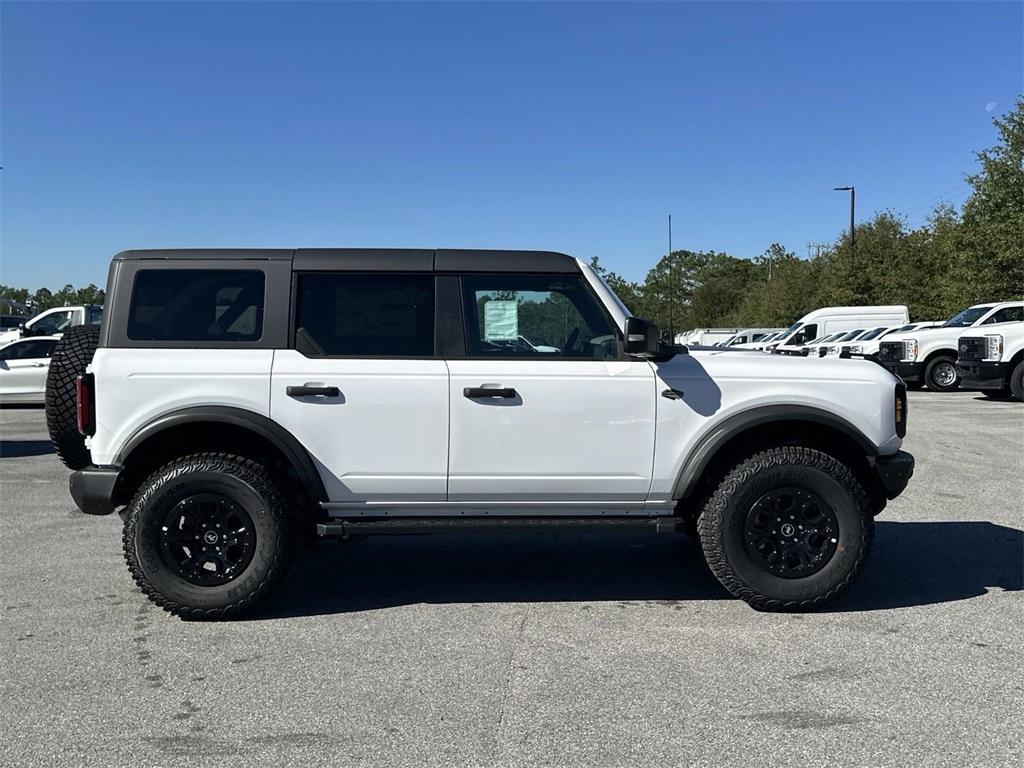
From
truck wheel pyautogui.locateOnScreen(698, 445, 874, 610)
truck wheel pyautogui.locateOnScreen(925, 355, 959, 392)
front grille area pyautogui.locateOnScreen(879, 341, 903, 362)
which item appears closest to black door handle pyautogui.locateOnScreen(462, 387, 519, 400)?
truck wheel pyautogui.locateOnScreen(698, 445, 874, 610)

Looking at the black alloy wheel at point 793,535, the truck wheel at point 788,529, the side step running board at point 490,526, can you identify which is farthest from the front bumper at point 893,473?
the side step running board at point 490,526

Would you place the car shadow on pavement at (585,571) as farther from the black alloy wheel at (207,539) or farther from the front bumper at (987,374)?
the front bumper at (987,374)

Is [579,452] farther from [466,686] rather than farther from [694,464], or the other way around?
[466,686]

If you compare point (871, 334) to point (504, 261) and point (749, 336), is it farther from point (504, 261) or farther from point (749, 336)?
point (504, 261)

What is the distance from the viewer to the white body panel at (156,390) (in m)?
4.57

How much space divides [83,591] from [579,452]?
10.0 ft

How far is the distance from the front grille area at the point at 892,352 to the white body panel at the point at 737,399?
1648 cm

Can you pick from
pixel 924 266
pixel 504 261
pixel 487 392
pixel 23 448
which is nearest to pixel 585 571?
pixel 487 392

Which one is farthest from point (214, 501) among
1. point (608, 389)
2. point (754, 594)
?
point (754, 594)

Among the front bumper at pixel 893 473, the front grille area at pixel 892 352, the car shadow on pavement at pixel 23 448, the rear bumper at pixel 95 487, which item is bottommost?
the car shadow on pavement at pixel 23 448

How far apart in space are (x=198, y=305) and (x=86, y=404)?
77cm

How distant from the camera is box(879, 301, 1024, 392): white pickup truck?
19172mm

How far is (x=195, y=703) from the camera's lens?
3578 mm

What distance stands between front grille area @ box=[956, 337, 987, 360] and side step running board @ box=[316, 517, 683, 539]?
14.1m
